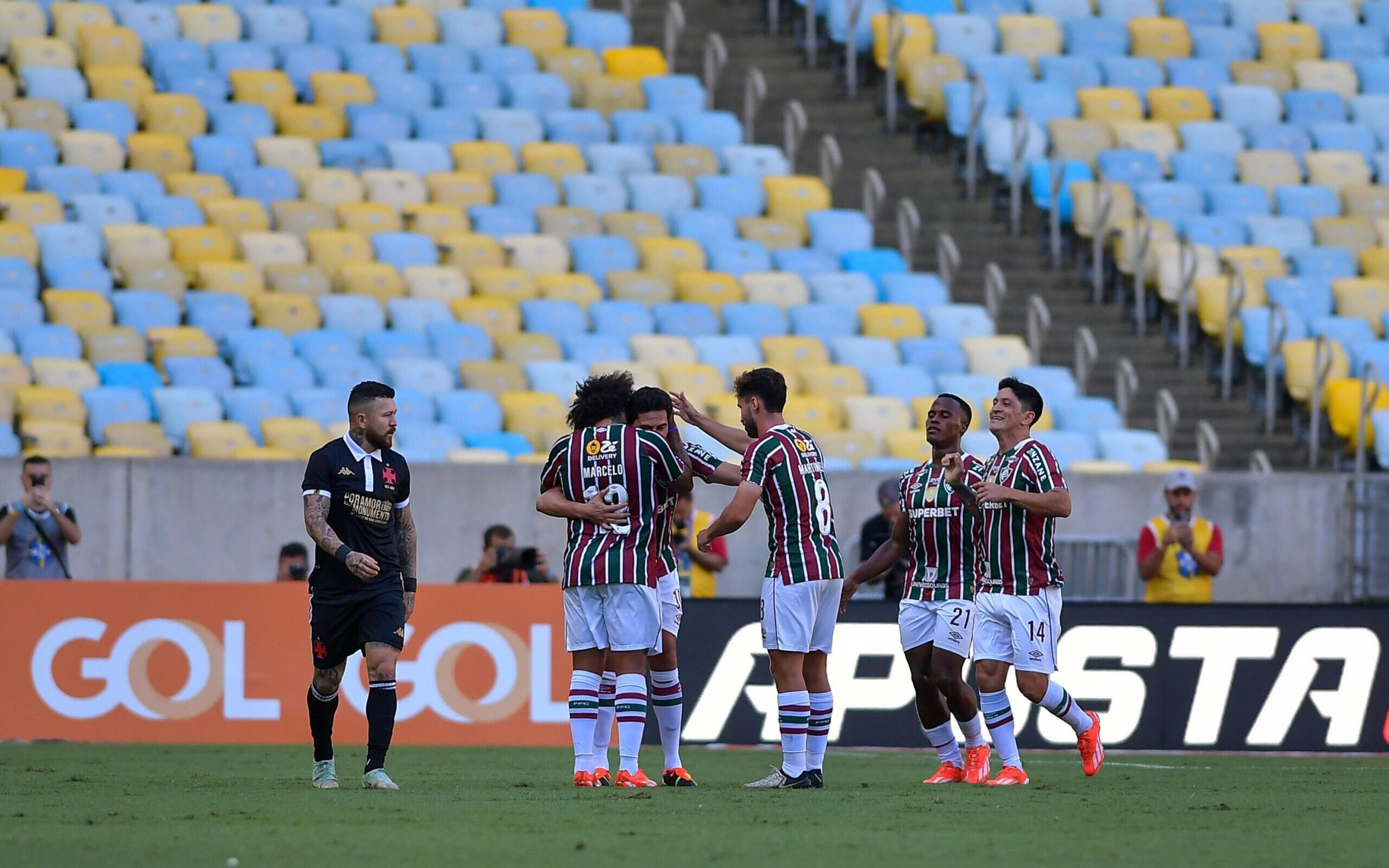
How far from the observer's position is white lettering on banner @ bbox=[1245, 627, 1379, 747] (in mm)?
14250

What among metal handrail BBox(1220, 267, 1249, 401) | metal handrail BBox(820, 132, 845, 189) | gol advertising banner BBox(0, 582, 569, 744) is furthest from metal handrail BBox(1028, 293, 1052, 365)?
gol advertising banner BBox(0, 582, 569, 744)

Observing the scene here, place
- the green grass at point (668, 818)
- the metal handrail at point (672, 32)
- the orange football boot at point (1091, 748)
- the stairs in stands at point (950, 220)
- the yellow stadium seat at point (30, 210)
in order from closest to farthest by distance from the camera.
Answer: the green grass at point (668, 818), the orange football boot at point (1091, 748), the yellow stadium seat at point (30, 210), the stairs in stands at point (950, 220), the metal handrail at point (672, 32)

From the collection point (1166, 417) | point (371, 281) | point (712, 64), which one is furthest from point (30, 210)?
point (1166, 417)

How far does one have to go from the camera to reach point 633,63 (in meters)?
23.9

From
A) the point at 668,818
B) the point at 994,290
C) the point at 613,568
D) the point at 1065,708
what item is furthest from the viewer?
the point at 994,290

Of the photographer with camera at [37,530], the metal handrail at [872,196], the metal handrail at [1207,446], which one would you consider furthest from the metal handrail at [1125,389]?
the photographer with camera at [37,530]

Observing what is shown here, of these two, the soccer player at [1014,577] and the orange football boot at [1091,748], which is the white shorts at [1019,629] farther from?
the orange football boot at [1091,748]

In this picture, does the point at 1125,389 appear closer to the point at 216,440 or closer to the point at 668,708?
the point at 216,440

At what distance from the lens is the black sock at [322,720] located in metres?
10.2

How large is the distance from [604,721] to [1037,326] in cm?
1126

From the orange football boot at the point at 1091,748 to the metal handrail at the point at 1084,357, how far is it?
923 centimetres

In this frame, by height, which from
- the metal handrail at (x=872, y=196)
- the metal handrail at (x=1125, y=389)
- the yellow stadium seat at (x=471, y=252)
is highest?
the metal handrail at (x=872, y=196)

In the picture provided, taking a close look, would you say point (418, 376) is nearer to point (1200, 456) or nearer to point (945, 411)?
point (1200, 456)

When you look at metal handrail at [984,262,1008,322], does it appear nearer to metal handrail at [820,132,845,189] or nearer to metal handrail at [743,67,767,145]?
metal handrail at [820,132,845,189]
